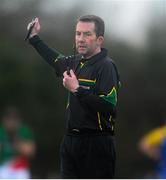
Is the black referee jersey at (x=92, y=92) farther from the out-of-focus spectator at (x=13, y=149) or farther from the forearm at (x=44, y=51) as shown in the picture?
the out-of-focus spectator at (x=13, y=149)

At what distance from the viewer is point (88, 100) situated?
4.32 metres

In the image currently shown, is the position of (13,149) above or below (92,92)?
below

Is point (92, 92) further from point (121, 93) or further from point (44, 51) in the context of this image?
point (121, 93)

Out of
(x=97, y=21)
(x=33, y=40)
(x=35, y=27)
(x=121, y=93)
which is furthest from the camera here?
(x=121, y=93)

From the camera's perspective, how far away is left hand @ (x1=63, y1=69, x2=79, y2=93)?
423 cm

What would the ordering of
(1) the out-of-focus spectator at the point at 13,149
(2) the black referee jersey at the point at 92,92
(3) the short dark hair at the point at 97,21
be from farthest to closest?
(1) the out-of-focus spectator at the point at 13,149 < (2) the black referee jersey at the point at 92,92 < (3) the short dark hair at the point at 97,21

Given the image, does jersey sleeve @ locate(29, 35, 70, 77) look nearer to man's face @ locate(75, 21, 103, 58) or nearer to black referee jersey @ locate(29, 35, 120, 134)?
black referee jersey @ locate(29, 35, 120, 134)

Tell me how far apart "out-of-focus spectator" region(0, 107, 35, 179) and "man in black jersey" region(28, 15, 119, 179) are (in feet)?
12.4

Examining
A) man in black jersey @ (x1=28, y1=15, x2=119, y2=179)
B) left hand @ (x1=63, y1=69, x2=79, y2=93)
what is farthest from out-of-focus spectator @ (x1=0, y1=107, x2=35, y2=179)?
left hand @ (x1=63, y1=69, x2=79, y2=93)

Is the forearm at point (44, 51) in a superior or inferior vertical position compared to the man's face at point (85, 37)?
inferior

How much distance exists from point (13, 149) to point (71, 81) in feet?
15.3

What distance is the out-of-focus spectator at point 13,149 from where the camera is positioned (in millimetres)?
8516

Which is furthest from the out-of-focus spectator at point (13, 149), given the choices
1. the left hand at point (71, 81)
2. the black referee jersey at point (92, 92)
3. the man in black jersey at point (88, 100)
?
the left hand at point (71, 81)

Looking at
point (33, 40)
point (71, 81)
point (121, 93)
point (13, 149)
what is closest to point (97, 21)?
point (71, 81)
